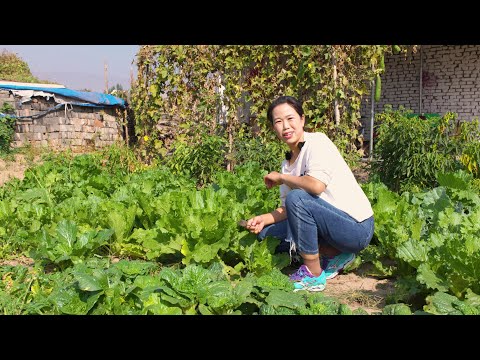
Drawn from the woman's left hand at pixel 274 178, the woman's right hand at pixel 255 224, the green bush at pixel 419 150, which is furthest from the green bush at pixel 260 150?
the woman's right hand at pixel 255 224

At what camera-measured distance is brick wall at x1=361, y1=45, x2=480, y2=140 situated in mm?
11930

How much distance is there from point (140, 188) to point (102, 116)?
708cm

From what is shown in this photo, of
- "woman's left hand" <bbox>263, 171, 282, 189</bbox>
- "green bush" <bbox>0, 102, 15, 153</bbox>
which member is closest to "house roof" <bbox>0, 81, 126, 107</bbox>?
"green bush" <bbox>0, 102, 15, 153</bbox>

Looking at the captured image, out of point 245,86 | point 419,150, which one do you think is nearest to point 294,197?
point 419,150

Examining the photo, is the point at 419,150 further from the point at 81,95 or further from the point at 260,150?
the point at 81,95

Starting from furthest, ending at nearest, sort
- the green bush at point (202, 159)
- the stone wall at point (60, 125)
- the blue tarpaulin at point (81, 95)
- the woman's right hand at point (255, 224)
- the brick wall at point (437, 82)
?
the brick wall at point (437, 82)
the blue tarpaulin at point (81, 95)
the stone wall at point (60, 125)
the green bush at point (202, 159)
the woman's right hand at point (255, 224)

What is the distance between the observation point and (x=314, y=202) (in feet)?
11.0

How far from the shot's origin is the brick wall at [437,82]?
1193 cm

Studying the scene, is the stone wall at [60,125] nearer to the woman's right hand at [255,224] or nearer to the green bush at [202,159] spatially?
the green bush at [202,159]

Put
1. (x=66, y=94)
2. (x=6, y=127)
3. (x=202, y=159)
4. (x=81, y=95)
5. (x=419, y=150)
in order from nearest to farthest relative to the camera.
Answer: (x=419, y=150) < (x=202, y=159) < (x=6, y=127) < (x=66, y=94) < (x=81, y=95)

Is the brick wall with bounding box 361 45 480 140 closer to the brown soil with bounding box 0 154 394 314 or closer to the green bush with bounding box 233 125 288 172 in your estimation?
the green bush with bounding box 233 125 288 172

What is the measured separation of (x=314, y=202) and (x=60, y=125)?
9.23 m

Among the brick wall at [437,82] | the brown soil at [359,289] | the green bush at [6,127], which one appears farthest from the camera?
the brick wall at [437,82]
